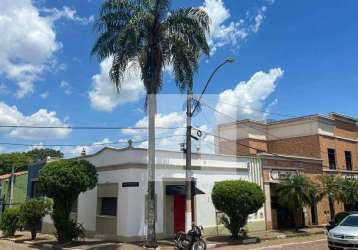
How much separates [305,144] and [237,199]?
17.8 m

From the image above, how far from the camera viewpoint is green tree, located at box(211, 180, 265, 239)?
2106 centimetres

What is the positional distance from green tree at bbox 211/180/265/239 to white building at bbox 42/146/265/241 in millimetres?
1770

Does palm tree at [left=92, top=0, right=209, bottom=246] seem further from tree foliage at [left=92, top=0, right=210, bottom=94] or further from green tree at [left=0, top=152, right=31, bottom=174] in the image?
green tree at [left=0, top=152, right=31, bottom=174]

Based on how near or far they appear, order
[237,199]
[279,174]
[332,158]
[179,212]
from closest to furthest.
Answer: [237,199]
[179,212]
[279,174]
[332,158]

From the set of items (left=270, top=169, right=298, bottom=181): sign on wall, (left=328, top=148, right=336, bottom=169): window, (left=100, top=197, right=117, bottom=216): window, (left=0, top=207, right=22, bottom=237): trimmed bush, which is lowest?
(left=0, top=207, right=22, bottom=237): trimmed bush

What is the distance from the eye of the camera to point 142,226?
70.5 feet

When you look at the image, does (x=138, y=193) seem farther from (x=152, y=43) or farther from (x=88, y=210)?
(x=152, y=43)

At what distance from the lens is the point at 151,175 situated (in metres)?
18.7

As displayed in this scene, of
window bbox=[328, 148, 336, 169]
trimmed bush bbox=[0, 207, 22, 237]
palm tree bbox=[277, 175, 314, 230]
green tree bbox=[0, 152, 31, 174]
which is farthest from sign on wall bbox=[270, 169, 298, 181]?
green tree bbox=[0, 152, 31, 174]

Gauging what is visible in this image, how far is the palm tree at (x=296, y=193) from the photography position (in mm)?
27266

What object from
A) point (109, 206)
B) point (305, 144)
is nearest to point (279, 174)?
point (305, 144)

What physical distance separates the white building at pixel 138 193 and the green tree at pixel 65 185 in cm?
201

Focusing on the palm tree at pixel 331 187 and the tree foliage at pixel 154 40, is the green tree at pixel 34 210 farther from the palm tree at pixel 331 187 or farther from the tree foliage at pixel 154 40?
the palm tree at pixel 331 187

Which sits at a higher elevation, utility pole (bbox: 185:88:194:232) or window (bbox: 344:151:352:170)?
window (bbox: 344:151:352:170)
